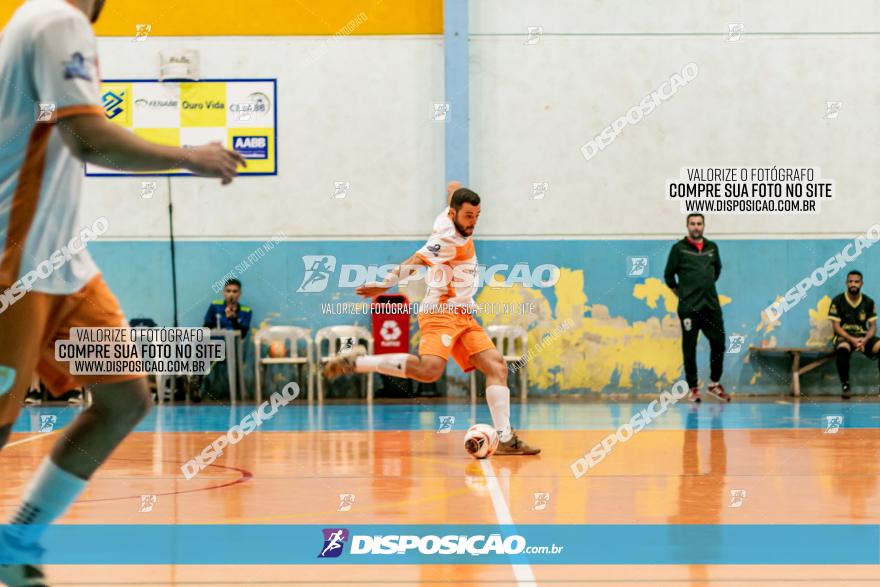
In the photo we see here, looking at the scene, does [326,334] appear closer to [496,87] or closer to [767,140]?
[496,87]

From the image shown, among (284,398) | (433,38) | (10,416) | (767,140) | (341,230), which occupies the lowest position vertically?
(284,398)

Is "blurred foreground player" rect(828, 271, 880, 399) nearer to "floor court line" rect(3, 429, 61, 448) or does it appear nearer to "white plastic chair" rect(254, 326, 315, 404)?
"white plastic chair" rect(254, 326, 315, 404)

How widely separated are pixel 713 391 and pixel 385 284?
8.18 metres

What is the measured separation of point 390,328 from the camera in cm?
1625

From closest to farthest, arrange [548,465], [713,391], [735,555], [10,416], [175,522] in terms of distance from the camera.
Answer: [10,416]
[735,555]
[175,522]
[548,465]
[713,391]

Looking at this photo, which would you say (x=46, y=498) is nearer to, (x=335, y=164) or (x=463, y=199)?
(x=463, y=199)

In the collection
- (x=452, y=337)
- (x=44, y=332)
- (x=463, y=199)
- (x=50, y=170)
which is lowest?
(x=452, y=337)

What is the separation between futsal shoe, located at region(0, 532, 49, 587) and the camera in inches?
147

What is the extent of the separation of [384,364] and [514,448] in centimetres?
133

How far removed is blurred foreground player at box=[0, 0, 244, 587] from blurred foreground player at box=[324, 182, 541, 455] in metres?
5.61

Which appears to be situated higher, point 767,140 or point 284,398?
point 767,140

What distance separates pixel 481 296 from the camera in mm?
16641

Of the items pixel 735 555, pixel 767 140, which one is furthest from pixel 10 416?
pixel 767 140

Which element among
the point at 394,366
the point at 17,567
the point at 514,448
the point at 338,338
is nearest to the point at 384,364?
the point at 394,366
